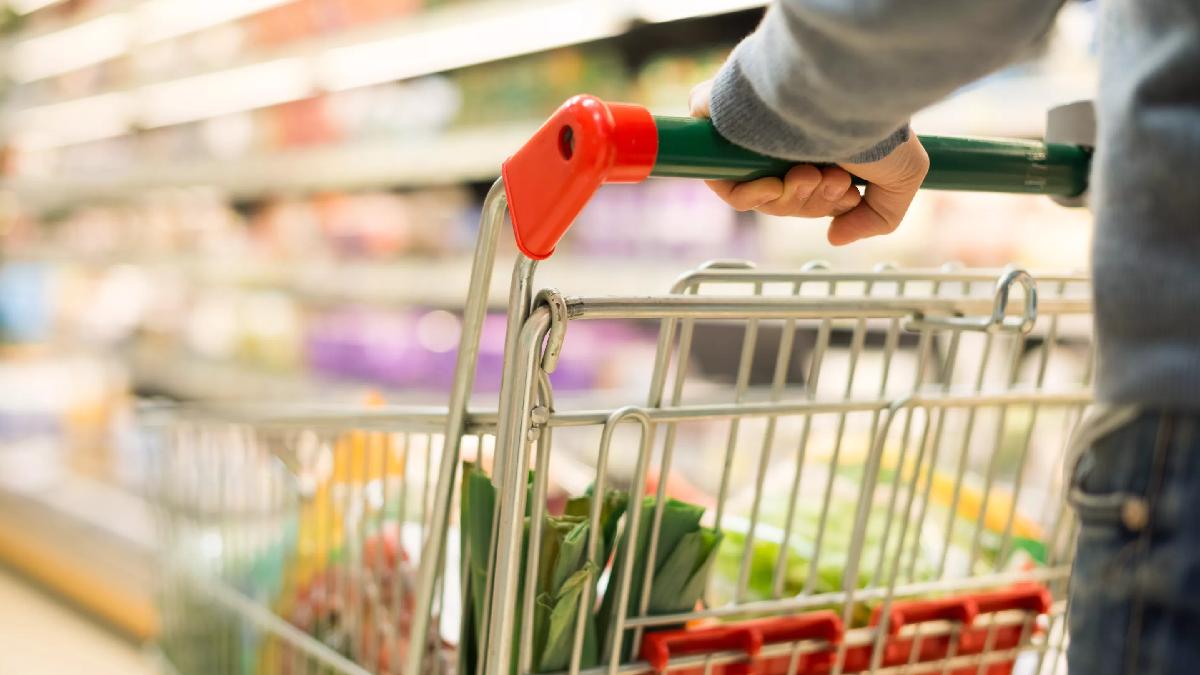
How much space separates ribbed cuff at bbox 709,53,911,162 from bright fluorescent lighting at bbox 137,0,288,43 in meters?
3.61

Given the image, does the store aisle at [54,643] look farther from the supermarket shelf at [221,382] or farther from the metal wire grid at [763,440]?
the metal wire grid at [763,440]

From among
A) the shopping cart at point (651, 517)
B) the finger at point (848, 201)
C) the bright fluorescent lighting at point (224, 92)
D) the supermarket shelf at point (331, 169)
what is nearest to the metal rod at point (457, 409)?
the shopping cart at point (651, 517)

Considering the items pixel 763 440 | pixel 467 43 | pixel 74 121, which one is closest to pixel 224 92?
pixel 74 121

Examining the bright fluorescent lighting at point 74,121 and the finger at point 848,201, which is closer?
the finger at point 848,201

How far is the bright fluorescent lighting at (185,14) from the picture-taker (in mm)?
3938

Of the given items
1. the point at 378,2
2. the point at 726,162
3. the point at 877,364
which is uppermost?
the point at 378,2

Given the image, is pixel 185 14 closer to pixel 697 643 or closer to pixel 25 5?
pixel 25 5

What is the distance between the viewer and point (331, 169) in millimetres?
3400

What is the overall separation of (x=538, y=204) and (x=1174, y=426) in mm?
363

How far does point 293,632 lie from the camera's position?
1073mm

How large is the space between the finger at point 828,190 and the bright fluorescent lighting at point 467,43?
1880 millimetres

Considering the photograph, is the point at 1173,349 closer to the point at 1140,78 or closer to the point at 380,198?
the point at 1140,78

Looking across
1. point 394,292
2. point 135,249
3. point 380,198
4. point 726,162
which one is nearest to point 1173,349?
point 726,162

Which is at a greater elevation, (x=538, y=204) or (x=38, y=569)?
(x=538, y=204)
